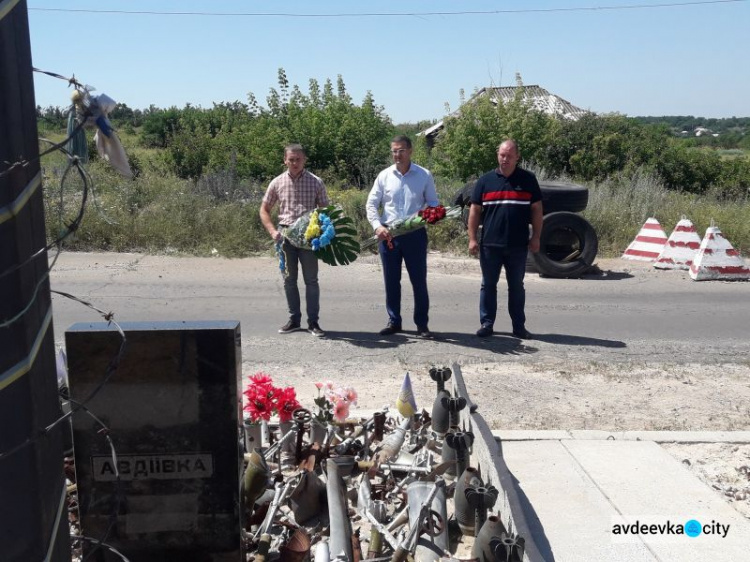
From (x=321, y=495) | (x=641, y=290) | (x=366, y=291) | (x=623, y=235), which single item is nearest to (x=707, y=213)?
(x=623, y=235)

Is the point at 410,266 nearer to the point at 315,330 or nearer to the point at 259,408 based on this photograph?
the point at 315,330

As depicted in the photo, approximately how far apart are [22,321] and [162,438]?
1608 millimetres

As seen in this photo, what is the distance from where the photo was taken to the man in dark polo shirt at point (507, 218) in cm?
811

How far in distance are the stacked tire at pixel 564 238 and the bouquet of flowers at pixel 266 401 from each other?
7220mm

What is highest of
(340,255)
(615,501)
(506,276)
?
(340,255)

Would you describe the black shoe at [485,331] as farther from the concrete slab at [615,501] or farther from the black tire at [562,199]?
the black tire at [562,199]

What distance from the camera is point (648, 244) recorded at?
1396 cm

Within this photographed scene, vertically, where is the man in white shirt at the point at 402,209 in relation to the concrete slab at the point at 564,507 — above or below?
above

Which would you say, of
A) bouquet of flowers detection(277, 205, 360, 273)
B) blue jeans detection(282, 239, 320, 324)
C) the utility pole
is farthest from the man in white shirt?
the utility pole

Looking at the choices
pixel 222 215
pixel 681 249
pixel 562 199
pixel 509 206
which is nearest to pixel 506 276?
pixel 509 206

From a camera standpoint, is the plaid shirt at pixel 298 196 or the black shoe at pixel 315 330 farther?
the black shoe at pixel 315 330

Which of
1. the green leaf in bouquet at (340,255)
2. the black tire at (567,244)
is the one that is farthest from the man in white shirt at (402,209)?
the black tire at (567,244)

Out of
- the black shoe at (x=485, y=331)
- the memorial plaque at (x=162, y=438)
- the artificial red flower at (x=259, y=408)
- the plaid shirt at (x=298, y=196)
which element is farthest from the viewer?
the black shoe at (x=485, y=331)

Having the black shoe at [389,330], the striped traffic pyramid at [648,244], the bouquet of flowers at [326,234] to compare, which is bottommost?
the black shoe at [389,330]
